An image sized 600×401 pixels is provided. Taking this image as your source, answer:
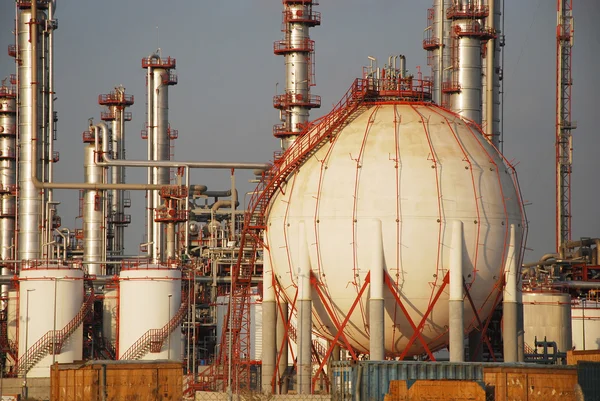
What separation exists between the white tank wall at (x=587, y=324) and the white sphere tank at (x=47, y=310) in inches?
1048

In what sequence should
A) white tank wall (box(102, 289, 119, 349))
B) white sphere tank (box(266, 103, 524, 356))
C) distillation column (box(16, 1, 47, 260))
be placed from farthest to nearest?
distillation column (box(16, 1, 47, 260)) → white tank wall (box(102, 289, 119, 349)) → white sphere tank (box(266, 103, 524, 356))

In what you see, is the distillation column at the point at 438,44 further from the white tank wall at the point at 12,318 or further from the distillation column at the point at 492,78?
the white tank wall at the point at 12,318

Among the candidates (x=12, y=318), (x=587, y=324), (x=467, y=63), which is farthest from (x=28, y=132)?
(x=587, y=324)

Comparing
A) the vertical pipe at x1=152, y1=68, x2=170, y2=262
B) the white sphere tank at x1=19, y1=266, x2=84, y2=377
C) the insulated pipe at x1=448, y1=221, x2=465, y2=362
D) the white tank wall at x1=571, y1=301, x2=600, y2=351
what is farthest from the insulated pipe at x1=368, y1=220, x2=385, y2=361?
the vertical pipe at x1=152, y1=68, x2=170, y2=262

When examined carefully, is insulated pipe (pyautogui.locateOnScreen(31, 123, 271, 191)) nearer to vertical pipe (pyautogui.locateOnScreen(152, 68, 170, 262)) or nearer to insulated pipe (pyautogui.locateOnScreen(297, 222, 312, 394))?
vertical pipe (pyautogui.locateOnScreen(152, 68, 170, 262))

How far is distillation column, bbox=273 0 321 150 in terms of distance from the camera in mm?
73562

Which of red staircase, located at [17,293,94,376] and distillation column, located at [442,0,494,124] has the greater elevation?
distillation column, located at [442,0,494,124]

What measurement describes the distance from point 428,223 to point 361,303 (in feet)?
12.4

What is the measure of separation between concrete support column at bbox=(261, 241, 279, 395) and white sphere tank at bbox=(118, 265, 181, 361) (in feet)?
39.6

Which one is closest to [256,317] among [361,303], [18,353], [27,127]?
[18,353]

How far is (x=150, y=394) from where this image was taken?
42.9 meters

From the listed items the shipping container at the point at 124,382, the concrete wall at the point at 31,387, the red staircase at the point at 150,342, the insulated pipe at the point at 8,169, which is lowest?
the concrete wall at the point at 31,387

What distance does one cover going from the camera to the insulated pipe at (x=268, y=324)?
A: 50656 mm

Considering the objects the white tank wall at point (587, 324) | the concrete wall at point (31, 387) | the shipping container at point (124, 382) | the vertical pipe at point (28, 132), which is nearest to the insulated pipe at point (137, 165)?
the vertical pipe at point (28, 132)
